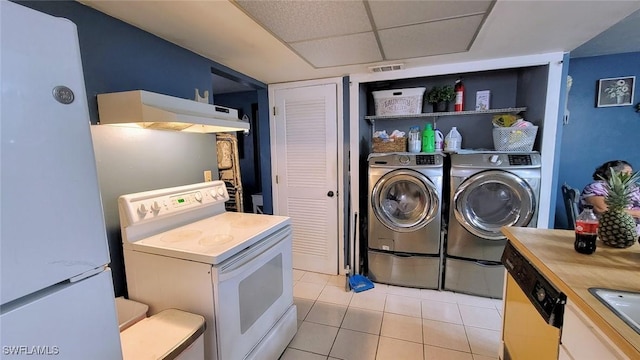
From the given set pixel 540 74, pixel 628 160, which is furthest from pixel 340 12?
pixel 628 160

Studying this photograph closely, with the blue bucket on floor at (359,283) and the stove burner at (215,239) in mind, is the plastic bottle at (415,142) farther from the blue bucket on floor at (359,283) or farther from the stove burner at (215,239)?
the stove burner at (215,239)

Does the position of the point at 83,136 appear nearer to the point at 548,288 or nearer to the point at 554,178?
the point at 548,288

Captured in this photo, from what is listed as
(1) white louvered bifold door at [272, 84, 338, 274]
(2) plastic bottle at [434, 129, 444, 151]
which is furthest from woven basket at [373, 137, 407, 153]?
(1) white louvered bifold door at [272, 84, 338, 274]

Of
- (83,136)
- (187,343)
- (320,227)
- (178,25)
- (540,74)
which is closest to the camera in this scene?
(83,136)

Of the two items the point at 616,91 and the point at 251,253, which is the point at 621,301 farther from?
the point at 616,91

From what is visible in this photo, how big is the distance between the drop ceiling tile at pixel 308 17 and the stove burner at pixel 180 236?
49.8 inches

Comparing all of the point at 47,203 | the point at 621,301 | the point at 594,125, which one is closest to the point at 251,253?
the point at 47,203

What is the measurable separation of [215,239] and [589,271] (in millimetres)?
1651

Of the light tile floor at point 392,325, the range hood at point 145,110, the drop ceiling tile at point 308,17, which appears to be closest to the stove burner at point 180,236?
the range hood at point 145,110

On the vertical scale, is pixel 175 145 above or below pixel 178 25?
below

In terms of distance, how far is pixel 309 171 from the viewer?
2.97 metres

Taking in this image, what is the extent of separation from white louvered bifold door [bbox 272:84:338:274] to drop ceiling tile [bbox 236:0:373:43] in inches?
43.5

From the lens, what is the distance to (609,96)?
2809mm

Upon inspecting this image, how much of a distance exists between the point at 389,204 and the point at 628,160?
2.56 m
